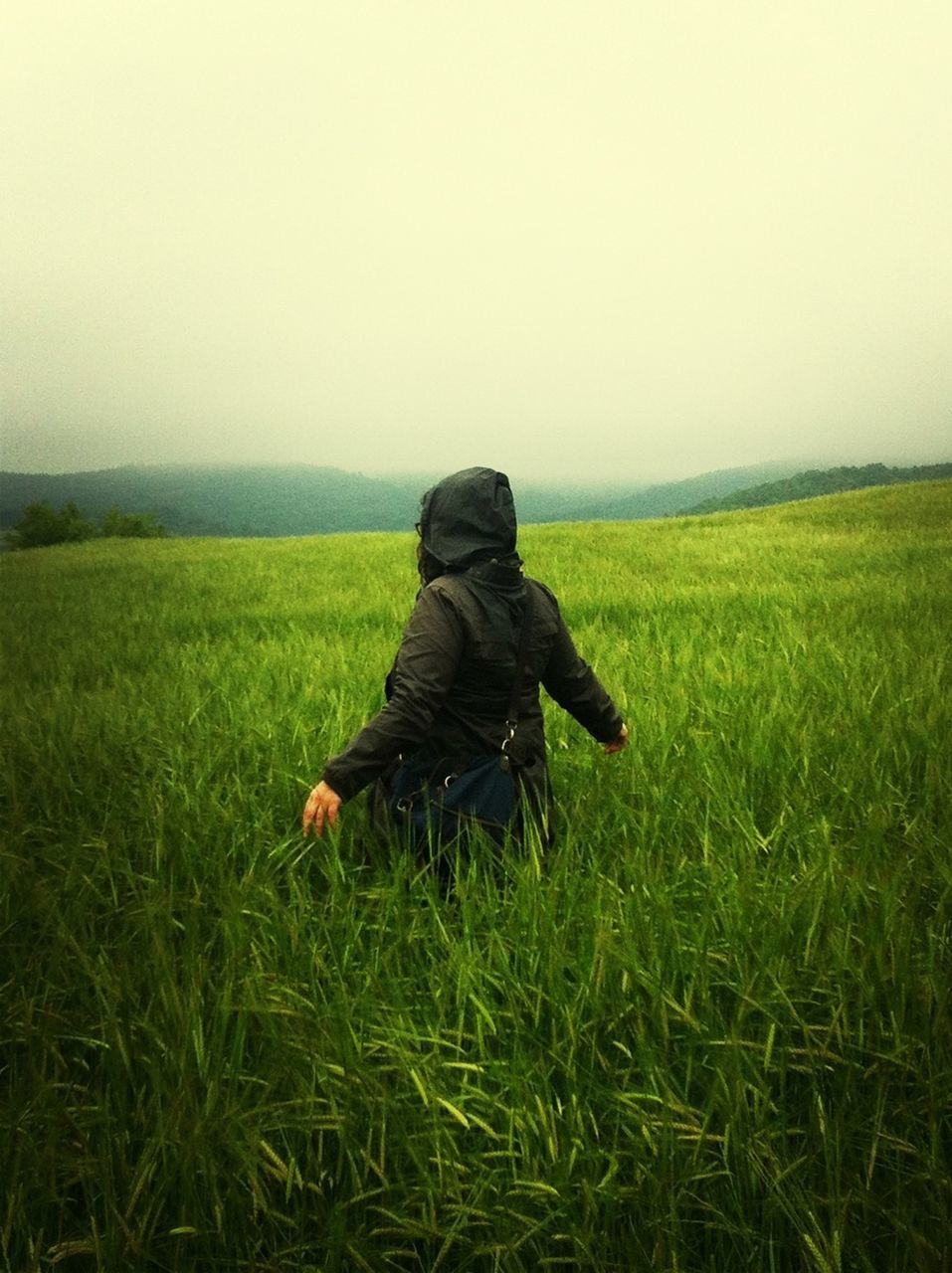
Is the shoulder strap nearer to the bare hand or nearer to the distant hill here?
the bare hand

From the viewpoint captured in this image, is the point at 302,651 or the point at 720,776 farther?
the point at 302,651

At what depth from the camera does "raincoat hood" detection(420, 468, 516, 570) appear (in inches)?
76.9

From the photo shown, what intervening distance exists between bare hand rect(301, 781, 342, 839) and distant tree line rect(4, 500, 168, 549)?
28.5 metres

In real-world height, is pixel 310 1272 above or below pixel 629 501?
below

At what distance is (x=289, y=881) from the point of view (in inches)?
79.6

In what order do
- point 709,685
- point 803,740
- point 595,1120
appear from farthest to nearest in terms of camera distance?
1. point 709,685
2. point 803,740
3. point 595,1120

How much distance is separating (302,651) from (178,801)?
2.31m

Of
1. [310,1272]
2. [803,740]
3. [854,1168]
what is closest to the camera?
[310,1272]

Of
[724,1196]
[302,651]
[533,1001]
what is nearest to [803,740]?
[533,1001]

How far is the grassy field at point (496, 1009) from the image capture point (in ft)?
3.89

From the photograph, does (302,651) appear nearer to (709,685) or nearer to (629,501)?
(709,685)

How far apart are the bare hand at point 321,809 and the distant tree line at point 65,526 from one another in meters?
28.5

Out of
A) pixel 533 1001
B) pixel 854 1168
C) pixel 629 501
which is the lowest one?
pixel 854 1168

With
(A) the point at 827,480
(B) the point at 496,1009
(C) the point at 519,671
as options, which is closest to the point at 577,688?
(C) the point at 519,671
